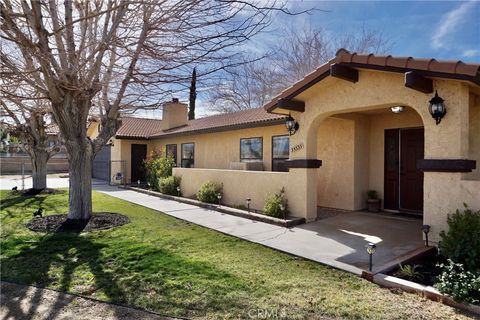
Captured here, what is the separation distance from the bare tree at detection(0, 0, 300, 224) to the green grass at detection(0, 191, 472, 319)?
257 cm

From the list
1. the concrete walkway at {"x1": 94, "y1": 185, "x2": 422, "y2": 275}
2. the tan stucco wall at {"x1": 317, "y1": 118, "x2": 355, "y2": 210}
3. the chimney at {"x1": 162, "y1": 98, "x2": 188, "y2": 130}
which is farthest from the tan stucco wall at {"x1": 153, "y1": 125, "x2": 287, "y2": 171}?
the concrete walkway at {"x1": 94, "y1": 185, "x2": 422, "y2": 275}

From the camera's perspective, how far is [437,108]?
659 centimetres

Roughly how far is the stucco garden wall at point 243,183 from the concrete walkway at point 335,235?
125cm

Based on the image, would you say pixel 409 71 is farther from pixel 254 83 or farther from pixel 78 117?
pixel 254 83

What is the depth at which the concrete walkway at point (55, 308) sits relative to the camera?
400 cm

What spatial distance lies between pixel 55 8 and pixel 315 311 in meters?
6.99

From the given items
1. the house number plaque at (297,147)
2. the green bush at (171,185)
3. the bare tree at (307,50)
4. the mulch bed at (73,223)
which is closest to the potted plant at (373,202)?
the house number plaque at (297,147)

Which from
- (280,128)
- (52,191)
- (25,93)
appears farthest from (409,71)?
(52,191)

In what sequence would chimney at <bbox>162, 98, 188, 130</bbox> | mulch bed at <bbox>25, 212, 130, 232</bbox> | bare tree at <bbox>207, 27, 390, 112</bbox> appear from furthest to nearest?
bare tree at <bbox>207, 27, 390, 112</bbox> < chimney at <bbox>162, 98, 188, 130</bbox> < mulch bed at <bbox>25, 212, 130, 232</bbox>

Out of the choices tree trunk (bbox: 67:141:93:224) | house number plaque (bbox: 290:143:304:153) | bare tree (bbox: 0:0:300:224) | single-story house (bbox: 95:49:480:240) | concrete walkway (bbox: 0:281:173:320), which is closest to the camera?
concrete walkway (bbox: 0:281:173:320)

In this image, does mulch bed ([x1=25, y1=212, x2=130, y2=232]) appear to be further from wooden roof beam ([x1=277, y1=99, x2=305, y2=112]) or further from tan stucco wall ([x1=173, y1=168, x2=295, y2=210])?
wooden roof beam ([x1=277, y1=99, x2=305, y2=112])

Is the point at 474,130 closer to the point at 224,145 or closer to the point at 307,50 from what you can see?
the point at 224,145

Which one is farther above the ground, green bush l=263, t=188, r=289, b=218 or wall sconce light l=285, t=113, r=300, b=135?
wall sconce light l=285, t=113, r=300, b=135

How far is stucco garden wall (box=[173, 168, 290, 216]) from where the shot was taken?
10.5m
